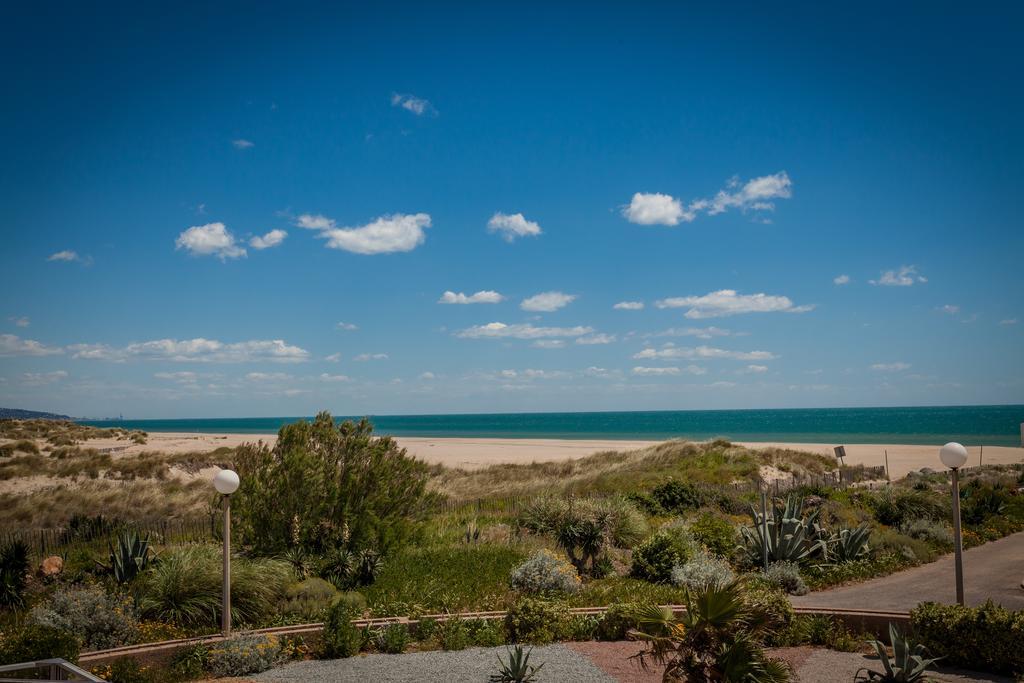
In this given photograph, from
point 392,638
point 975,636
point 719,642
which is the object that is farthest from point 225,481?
point 975,636

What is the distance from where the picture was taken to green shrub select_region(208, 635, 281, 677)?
822 cm

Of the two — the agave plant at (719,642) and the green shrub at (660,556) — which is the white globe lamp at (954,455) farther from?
the green shrub at (660,556)

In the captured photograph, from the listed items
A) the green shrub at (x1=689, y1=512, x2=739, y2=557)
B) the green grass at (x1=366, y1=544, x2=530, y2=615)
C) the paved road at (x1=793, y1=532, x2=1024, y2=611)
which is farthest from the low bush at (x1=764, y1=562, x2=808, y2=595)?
the green grass at (x1=366, y1=544, x2=530, y2=615)

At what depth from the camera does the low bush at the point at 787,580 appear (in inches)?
488

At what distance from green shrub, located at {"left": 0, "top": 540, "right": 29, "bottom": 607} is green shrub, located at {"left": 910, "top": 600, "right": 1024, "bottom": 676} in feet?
43.6

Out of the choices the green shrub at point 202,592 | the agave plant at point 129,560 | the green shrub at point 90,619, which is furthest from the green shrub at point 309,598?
the agave plant at point 129,560

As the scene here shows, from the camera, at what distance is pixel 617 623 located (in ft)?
31.0

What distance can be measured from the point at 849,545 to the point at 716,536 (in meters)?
2.72

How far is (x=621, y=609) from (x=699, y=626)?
3.63 metres

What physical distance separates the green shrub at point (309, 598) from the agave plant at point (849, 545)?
10.1 metres

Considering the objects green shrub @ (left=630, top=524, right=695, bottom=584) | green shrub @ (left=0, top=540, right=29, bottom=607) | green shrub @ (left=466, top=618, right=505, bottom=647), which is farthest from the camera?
green shrub @ (left=630, top=524, right=695, bottom=584)

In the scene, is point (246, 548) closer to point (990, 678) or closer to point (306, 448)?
point (306, 448)

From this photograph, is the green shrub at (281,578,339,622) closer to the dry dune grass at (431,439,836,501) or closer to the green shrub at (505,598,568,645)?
the green shrub at (505,598,568,645)

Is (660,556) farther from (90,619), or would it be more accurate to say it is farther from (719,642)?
(90,619)
